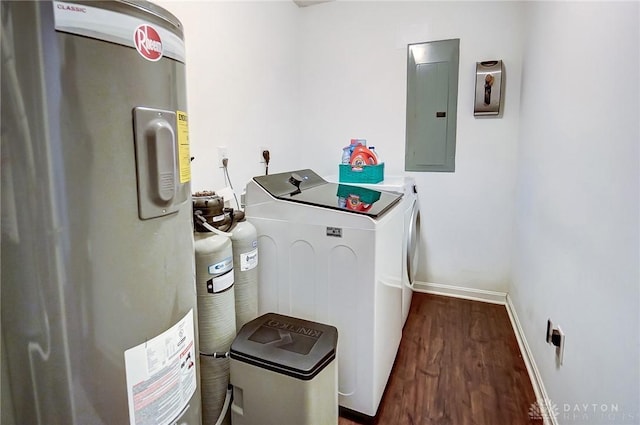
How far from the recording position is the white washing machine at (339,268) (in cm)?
147

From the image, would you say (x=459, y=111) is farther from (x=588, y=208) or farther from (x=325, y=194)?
(x=588, y=208)

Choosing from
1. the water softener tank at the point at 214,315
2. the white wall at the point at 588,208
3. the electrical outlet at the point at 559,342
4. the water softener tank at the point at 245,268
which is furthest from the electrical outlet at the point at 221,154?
the electrical outlet at the point at 559,342

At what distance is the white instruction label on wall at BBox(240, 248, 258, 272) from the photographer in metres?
1.50

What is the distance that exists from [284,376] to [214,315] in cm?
36

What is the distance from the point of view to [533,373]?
1.88 metres

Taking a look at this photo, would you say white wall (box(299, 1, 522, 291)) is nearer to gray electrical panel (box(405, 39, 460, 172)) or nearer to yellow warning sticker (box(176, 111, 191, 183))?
gray electrical panel (box(405, 39, 460, 172))

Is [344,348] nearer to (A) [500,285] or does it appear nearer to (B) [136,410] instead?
(B) [136,410]

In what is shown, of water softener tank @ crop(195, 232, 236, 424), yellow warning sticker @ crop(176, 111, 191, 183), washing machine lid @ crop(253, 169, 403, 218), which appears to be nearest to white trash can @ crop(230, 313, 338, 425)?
water softener tank @ crop(195, 232, 236, 424)

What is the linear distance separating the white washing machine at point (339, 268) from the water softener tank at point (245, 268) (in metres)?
0.11

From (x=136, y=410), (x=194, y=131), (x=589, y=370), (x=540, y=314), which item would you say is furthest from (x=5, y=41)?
(x=540, y=314)

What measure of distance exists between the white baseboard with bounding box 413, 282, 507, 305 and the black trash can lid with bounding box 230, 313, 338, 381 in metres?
1.93

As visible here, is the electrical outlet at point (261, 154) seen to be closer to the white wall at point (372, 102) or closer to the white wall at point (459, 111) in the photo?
the white wall at point (372, 102)

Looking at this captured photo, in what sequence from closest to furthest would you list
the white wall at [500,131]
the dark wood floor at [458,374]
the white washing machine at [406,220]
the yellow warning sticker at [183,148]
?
the yellow warning sticker at [183,148]
the white wall at [500,131]
the dark wood floor at [458,374]
the white washing machine at [406,220]

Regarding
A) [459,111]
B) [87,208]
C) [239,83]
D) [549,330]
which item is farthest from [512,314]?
[87,208]
